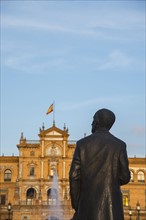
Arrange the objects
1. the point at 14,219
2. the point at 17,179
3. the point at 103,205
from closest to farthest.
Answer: the point at 103,205
the point at 14,219
the point at 17,179

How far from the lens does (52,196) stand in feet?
237

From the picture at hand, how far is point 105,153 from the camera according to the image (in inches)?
271

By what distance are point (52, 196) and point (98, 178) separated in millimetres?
66398

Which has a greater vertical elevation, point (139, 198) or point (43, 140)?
point (43, 140)

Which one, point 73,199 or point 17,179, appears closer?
point 73,199

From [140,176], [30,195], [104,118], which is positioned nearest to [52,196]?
[30,195]

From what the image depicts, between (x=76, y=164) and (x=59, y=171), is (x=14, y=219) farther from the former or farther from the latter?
(x=76, y=164)

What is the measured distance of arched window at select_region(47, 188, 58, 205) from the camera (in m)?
70.6

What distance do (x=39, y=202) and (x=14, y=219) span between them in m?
4.09

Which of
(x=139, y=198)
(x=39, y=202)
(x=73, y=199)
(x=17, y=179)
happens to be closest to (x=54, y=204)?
(x=39, y=202)

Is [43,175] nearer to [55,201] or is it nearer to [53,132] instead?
[55,201]

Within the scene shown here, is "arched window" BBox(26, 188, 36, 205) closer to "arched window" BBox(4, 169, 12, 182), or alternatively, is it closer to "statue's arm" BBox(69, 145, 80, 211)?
"arched window" BBox(4, 169, 12, 182)

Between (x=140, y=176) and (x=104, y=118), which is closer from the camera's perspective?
(x=104, y=118)

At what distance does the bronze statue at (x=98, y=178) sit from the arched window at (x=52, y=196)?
212ft
